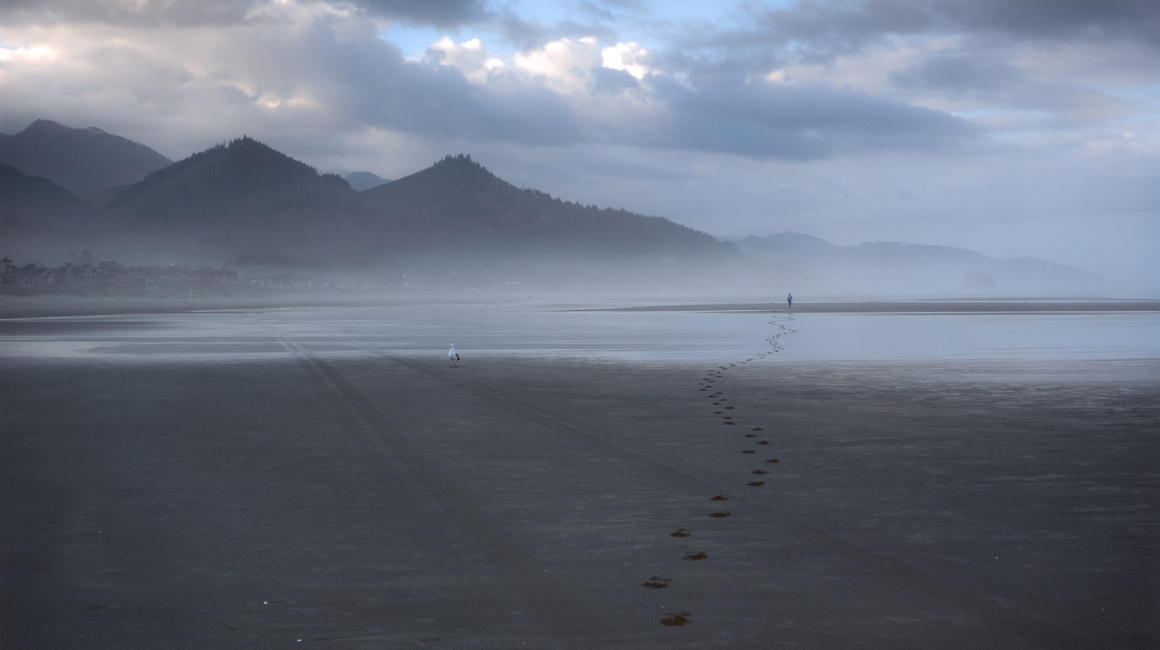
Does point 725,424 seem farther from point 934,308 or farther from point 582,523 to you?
point 934,308

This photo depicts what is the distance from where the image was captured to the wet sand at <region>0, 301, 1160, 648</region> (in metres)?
6.06

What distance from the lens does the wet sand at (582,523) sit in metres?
6.06

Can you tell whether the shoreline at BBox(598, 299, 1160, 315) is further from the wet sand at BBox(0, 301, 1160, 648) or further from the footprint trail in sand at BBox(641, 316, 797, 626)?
the wet sand at BBox(0, 301, 1160, 648)

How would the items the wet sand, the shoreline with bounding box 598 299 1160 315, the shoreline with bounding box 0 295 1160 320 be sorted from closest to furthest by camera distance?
1. the wet sand
2. the shoreline with bounding box 598 299 1160 315
3. the shoreline with bounding box 0 295 1160 320

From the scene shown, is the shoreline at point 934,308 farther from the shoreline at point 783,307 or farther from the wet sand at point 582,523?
the wet sand at point 582,523

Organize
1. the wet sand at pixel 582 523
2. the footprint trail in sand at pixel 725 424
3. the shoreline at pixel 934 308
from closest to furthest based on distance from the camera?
1. the wet sand at pixel 582 523
2. the footprint trail in sand at pixel 725 424
3. the shoreline at pixel 934 308

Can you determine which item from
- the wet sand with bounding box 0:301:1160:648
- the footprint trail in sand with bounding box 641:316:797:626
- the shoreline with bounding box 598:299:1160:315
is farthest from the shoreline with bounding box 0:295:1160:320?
the wet sand with bounding box 0:301:1160:648

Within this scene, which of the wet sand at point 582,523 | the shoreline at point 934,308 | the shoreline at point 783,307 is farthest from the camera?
the shoreline at point 783,307

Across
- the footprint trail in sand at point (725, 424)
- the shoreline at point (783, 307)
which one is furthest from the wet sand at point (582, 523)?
the shoreline at point (783, 307)

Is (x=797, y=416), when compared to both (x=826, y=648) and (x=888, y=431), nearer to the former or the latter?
(x=888, y=431)

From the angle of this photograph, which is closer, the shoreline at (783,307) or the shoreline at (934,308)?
the shoreline at (934,308)

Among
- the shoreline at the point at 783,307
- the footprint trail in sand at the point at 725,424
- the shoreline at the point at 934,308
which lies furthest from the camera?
the shoreline at the point at 783,307

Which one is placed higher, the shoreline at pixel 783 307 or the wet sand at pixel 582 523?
the shoreline at pixel 783 307

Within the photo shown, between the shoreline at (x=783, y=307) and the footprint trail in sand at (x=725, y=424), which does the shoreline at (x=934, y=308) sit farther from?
the footprint trail in sand at (x=725, y=424)
